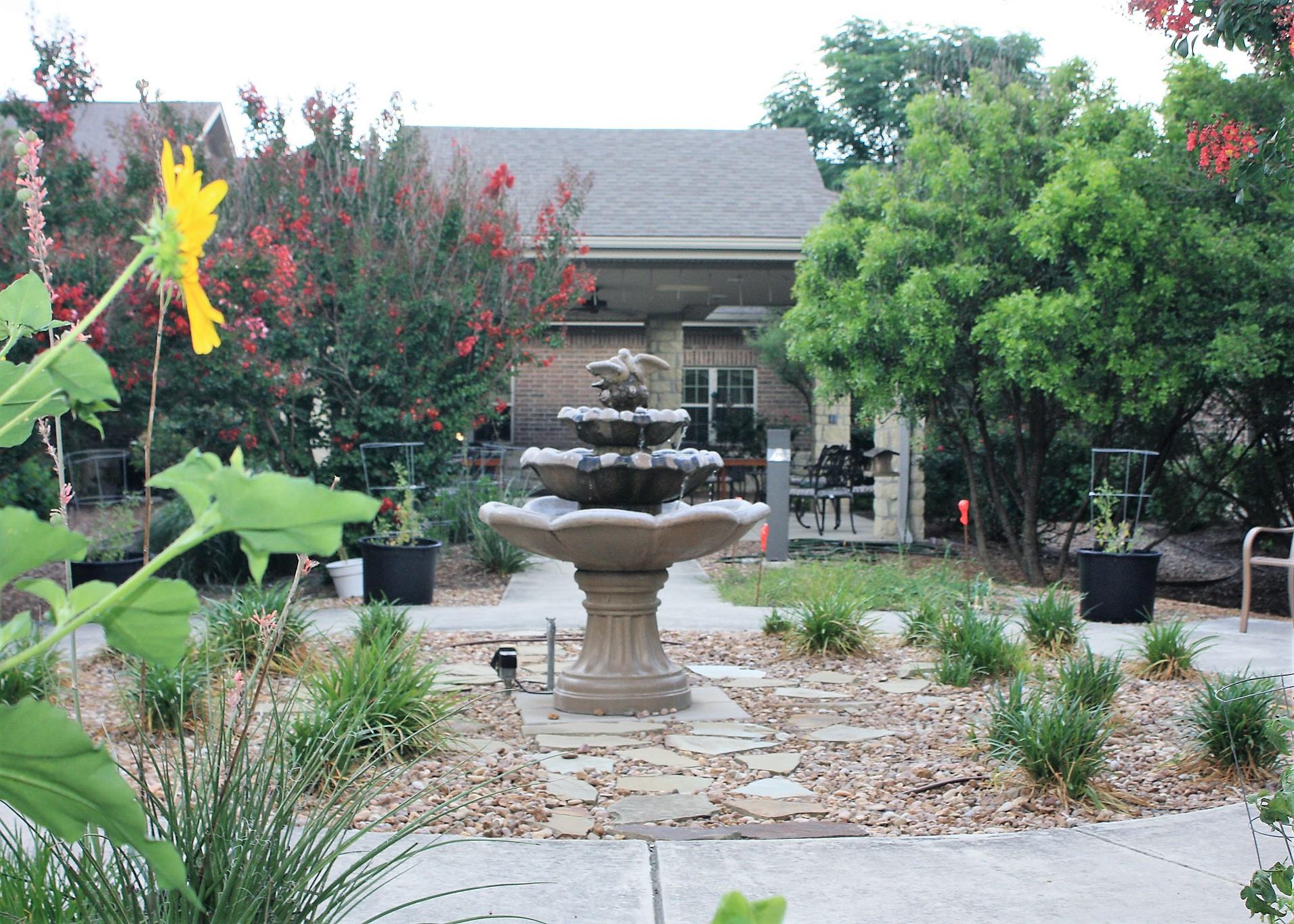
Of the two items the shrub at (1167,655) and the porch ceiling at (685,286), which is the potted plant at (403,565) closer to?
the shrub at (1167,655)

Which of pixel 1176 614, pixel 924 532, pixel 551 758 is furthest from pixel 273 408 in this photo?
pixel 924 532

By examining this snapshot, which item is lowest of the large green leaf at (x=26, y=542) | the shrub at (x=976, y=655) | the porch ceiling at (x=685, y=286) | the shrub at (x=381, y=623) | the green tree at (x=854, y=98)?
the shrub at (x=976, y=655)

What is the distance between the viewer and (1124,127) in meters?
9.66

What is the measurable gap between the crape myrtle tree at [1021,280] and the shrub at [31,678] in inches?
282

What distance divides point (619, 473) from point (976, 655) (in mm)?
2182

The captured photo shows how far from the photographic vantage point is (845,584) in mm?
8039

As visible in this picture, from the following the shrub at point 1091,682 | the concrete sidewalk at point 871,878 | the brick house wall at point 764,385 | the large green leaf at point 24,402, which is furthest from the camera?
the brick house wall at point 764,385

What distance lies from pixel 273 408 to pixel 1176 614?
7282 millimetres

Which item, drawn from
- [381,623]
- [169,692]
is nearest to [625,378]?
[381,623]

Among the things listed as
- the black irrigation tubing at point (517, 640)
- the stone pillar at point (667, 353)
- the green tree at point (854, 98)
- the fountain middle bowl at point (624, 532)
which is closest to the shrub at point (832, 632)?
the black irrigation tubing at point (517, 640)

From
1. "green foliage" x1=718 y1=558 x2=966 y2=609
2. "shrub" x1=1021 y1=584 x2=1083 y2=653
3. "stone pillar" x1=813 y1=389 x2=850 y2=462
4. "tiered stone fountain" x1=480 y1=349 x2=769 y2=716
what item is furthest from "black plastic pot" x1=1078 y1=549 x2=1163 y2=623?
"stone pillar" x1=813 y1=389 x2=850 y2=462

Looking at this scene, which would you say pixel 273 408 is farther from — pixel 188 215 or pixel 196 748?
pixel 188 215

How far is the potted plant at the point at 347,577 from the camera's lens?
9125 mm

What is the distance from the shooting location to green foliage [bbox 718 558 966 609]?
827 cm
